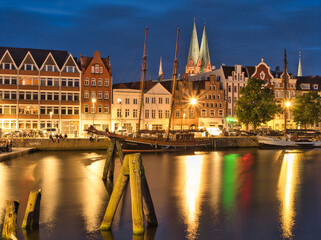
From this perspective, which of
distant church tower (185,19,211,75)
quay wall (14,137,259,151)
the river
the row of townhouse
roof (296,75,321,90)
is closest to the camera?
the river

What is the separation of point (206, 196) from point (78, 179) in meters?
12.4

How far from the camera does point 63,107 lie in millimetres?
82562

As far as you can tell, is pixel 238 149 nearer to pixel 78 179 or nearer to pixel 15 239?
pixel 78 179

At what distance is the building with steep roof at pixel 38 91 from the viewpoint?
260ft

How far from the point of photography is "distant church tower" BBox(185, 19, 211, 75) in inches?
6526

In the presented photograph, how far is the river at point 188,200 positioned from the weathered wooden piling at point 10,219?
1.32m

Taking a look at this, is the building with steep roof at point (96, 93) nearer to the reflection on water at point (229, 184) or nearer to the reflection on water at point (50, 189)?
the reflection on water at point (50, 189)

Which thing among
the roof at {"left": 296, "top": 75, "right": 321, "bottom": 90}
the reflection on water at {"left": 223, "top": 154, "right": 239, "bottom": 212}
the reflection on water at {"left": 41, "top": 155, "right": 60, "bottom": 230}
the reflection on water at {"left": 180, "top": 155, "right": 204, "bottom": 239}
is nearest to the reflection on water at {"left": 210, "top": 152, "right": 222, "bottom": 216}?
the reflection on water at {"left": 223, "top": 154, "right": 239, "bottom": 212}

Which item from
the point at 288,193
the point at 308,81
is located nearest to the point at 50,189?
the point at 288,193

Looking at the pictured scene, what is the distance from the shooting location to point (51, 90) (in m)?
82.1

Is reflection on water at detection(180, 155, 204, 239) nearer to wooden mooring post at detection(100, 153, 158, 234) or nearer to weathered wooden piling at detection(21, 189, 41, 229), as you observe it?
wooden mooring post at detection(100, 153, 158, 234)

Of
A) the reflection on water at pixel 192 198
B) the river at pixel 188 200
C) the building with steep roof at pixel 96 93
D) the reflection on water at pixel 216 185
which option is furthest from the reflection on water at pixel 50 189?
the building with steep roof at pixel 96 93

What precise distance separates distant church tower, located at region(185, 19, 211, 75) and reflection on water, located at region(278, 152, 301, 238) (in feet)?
402

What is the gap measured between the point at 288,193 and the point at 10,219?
757 inches
